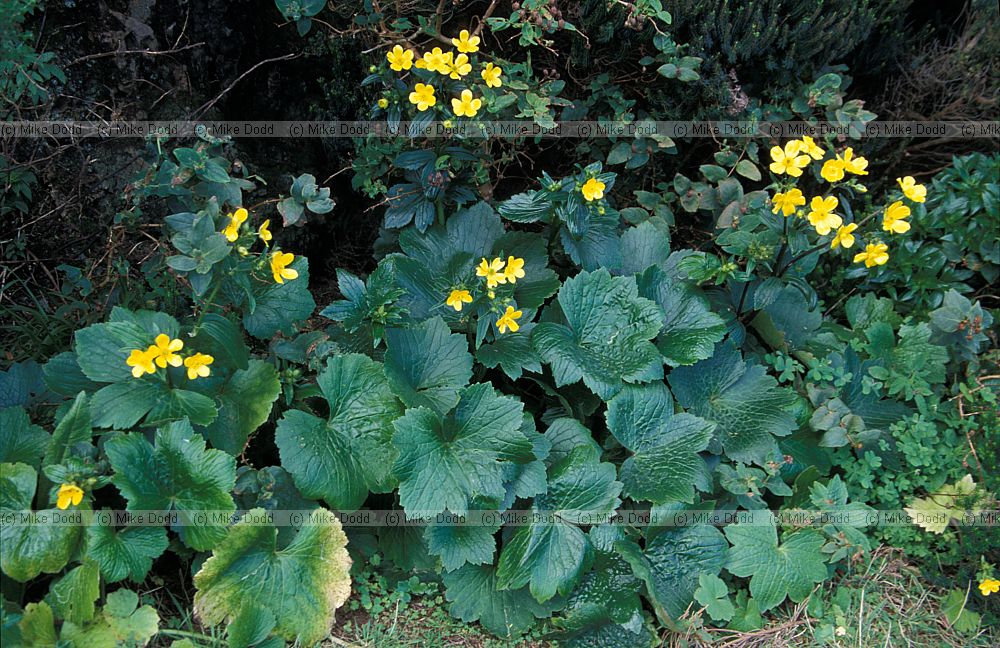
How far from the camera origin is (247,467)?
86.4 inches

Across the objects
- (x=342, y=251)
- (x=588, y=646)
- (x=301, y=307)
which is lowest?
(x=588, y=646)

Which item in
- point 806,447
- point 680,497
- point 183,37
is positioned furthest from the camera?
point 183,37

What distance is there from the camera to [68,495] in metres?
1.87

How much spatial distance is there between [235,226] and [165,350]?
37 centimetres

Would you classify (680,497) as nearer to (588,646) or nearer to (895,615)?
(588,646)

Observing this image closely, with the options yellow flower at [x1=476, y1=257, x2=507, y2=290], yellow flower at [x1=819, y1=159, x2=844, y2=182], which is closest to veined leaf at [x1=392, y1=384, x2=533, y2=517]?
yellow flower at [x1=476, y1=257, x2=507, y2=290]

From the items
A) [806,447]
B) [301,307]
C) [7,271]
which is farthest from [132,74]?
[806,447]

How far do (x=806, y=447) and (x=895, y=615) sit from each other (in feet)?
1.88

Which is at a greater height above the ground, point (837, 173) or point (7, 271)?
point (837, 173)

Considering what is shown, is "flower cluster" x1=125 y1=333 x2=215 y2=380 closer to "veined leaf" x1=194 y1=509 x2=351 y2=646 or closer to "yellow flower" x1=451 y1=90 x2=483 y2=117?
"veined leaf" x1=194 y1=509 x2=351 y2=646

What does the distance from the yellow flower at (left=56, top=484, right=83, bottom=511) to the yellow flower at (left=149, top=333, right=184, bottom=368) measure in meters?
0.35

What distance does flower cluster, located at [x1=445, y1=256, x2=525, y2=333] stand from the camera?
7.31 ft

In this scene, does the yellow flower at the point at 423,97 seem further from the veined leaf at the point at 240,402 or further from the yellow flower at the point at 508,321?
the veined leaf at the point at 240,402

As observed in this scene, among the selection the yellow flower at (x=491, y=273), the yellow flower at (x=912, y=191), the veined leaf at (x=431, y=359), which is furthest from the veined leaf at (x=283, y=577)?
the yellow flower at (x=912, y=191)
